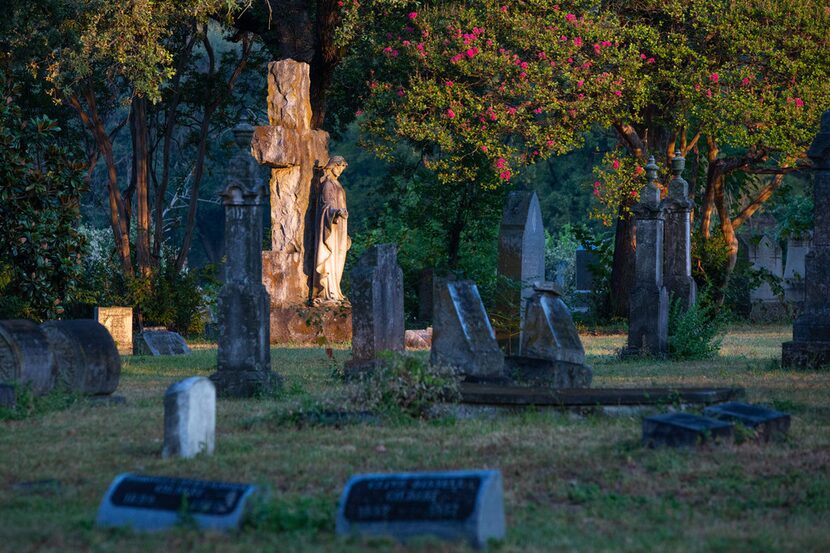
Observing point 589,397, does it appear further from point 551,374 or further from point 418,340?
point 418,340

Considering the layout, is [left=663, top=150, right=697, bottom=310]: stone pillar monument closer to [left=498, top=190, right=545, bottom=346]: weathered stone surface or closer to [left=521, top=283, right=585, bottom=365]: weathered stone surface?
[left=498, top=190, right=545, bottom=346]: weathered stone surface

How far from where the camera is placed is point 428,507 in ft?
21.1

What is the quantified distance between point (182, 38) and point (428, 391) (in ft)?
62.0

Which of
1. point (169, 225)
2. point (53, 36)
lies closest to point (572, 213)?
point (169, 225)

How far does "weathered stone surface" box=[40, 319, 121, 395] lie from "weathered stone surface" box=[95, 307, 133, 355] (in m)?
8.54

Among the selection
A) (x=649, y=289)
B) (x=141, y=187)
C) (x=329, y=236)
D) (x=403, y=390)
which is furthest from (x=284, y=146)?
(x=403, y=390)

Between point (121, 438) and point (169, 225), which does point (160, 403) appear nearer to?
point (121, 438)

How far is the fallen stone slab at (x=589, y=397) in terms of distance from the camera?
436 inches

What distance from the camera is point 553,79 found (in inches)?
968

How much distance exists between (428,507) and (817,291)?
34.7ft

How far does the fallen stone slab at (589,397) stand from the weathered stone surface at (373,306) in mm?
2829

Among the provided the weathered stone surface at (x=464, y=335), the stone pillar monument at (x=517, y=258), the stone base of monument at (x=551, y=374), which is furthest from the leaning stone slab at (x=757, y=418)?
the stone pillar monument at (x=517, y=258)

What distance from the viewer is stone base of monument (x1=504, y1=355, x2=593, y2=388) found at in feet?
42.1

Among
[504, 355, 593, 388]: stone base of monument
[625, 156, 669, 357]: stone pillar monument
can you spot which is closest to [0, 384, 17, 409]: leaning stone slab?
[504, 355, 593, 388]: stone base of monument
